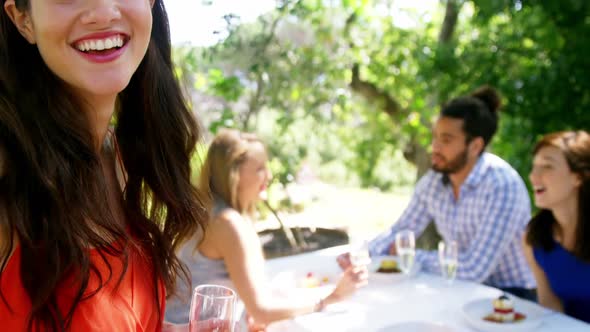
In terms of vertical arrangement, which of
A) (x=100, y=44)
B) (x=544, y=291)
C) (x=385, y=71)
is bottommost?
(x=544, y=291)

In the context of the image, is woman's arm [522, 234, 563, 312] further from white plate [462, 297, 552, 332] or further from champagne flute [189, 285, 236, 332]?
champagne flute [189, 285, 236, 332]

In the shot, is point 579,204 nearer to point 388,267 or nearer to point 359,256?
point 388,267

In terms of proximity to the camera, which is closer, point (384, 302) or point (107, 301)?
point (107, 301)

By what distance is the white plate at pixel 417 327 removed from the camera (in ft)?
6.26

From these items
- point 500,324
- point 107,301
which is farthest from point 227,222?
point 107,301

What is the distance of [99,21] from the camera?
958mm

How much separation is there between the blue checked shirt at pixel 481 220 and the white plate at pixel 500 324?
0.46 meters

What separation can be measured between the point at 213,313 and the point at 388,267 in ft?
4.98

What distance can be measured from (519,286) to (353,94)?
7.22ft

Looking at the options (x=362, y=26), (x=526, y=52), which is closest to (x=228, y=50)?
(x=362, y=26)

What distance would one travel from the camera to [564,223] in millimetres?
2428

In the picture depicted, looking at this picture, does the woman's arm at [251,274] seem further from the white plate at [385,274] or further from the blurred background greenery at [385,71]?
the blurred background greenery at [385,71]

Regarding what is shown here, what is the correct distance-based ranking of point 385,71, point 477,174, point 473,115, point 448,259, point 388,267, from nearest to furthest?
point 448,259 < point 388,267 < point 477,174 < point 473,115 < point 385,71

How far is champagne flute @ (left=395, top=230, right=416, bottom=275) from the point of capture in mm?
2412
